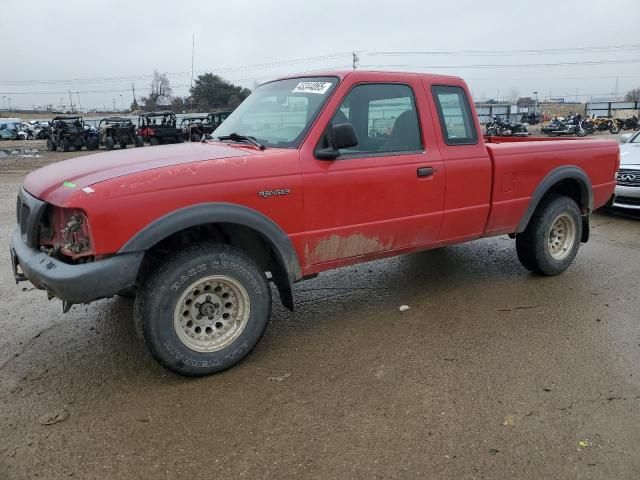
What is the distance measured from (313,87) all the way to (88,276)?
7.01ft

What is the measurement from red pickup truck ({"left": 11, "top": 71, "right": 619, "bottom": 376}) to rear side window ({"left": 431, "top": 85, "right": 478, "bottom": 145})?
0.01 metres

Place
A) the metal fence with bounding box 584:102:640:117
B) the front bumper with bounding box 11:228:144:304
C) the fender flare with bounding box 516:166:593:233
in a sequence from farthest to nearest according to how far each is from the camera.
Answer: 1. the metal fence with bounding box 584:102:640:117
2. the fender flare with bounding box 516:166:593:233
3. the front bumper with bounding box 11:228:144:304

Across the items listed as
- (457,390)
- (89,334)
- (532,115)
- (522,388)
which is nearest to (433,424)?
(457,390)

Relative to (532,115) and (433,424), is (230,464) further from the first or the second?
(532,115)

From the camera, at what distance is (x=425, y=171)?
4.20 m

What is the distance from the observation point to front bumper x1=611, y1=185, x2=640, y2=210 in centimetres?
826

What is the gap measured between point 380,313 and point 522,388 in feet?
4.87

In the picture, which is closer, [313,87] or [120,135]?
[313,87]

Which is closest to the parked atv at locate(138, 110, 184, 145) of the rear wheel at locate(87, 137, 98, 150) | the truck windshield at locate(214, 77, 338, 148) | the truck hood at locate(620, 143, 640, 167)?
the rear wheel at locate(87, 137, 98, 150)

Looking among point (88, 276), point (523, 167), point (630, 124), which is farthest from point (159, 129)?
point (630, 124)

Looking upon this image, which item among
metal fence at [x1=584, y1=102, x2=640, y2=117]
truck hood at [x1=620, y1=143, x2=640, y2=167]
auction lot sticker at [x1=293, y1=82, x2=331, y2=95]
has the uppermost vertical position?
metal fence at [x1=584, y1=102, x2=640, y2=117]

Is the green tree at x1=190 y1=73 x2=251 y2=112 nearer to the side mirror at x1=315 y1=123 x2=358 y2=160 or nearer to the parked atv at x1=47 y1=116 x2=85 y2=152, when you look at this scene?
the parked atv at x1=47 y1=116 x2=85 y2=152

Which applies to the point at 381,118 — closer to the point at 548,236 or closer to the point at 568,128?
the point at 548,236

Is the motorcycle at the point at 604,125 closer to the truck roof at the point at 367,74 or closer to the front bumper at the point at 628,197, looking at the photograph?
the front bumper at the point at 628,197
